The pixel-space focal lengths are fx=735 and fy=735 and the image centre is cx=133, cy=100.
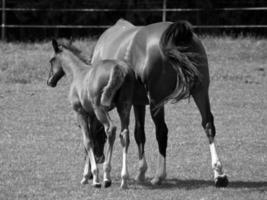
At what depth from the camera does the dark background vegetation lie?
24.9 m

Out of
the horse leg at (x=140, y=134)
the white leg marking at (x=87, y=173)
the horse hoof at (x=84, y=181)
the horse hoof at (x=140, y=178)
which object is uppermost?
the horse leg at (x=140, y=134)

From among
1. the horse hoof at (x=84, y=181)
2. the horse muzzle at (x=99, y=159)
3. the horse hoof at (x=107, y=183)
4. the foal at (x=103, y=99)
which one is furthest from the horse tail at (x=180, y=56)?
the horse hoof at (x=84, y=181)

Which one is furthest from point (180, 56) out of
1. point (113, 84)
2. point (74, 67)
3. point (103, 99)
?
point (74, 67)

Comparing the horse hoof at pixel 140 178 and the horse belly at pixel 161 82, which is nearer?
the horse belly at pixel 161 82

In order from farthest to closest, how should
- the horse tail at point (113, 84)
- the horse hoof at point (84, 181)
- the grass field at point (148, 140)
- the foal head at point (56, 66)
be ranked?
the foal head at point (56, 66) → the horse hoof at point (84, 181) → the grass field at point (148, 140) → the horse tail at point (113, 84)

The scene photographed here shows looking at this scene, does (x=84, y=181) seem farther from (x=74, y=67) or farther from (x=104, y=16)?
(x=104, y=16)

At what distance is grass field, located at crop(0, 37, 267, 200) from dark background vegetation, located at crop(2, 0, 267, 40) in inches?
168

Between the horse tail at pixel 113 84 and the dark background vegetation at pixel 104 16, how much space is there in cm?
1679

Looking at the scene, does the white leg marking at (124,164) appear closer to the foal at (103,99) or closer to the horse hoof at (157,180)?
the foal at (103,99)

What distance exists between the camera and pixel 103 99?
807 cm

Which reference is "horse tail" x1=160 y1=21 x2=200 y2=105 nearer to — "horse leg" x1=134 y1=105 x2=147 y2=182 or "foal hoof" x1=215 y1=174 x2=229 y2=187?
"horse leg" x1=134 y1=105 x2=147 y2=182

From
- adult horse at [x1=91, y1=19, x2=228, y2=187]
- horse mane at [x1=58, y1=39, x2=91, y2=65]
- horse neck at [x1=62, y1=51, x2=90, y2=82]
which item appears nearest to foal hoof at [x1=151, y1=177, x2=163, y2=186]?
adult horse at [x1=91, y1=19, x2=228, y2=187]

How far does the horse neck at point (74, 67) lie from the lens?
862cm

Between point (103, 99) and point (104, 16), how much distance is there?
57.6 feet
